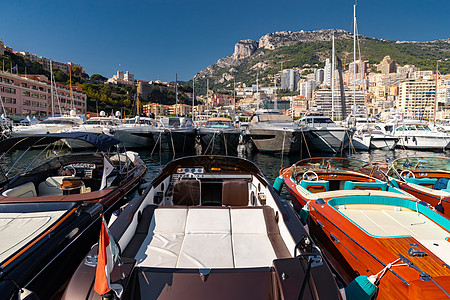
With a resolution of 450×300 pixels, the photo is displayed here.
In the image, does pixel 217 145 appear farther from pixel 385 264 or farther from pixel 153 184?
pixel 385 264

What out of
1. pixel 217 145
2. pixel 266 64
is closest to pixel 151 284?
pixel 217 145

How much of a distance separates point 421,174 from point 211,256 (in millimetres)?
7584

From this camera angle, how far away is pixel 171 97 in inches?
4530

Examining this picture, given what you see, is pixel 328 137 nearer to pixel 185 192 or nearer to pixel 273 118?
pixel 273 118

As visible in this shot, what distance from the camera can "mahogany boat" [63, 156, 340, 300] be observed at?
1.84 metres

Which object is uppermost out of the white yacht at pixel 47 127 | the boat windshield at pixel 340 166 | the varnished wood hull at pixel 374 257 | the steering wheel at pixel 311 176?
the white yacht at pixel 47 127

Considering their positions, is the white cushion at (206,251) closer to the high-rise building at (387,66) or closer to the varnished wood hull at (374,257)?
the varnished wood hull at (374,257)

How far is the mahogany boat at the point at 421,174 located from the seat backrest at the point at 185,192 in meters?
5.27

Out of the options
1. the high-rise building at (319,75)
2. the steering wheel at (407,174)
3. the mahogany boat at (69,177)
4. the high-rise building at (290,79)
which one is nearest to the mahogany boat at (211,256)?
the mahogany boat at (69,177)

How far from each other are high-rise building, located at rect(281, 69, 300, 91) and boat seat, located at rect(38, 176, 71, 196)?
138 metres

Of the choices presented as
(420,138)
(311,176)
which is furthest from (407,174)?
(420,138)

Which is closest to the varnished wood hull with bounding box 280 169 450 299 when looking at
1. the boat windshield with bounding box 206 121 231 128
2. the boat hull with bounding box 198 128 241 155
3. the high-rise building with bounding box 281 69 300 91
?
the boat hull with bounding box 198 128 241 155

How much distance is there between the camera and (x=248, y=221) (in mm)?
2943

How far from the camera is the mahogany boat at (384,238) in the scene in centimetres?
247
